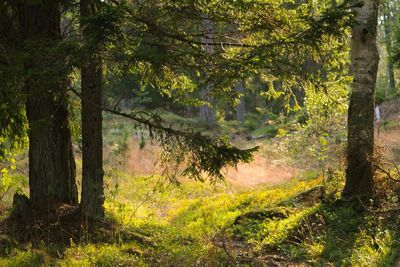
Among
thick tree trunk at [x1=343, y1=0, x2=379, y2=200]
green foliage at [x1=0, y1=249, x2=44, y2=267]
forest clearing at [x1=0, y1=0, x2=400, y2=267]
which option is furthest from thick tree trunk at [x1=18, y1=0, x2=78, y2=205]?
thick tree trunk at [x1=343, y1=0, x2=379, y2=200]

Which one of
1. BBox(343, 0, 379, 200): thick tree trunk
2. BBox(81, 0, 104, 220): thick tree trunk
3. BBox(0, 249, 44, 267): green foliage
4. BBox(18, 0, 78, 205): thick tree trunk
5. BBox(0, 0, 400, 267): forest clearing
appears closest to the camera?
BBox(0, 249, 44, 267): green foliage

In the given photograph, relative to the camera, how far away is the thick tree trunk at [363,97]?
7.52 meters

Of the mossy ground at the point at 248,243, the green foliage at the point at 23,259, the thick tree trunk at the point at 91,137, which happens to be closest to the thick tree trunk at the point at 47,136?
the thick tree trunk at the point at 91,137

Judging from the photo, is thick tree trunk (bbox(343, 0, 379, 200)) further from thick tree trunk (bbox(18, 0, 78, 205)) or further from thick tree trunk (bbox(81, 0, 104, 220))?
thick tree trunk (bbox(18, 0, 78, 205))

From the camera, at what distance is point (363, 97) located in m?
7.59

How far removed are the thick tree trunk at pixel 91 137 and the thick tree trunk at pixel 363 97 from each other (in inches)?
162

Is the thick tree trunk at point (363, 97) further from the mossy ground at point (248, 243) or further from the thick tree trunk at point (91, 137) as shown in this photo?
the thick tree trunk at point (91, 137)

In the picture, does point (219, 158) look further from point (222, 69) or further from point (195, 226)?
point (195, 226)

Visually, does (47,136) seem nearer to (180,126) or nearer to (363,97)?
(180,126)

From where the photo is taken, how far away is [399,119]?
23.4 m

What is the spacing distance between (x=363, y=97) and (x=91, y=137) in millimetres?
4428

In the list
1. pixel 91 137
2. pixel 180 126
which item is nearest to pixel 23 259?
pixel 91 137

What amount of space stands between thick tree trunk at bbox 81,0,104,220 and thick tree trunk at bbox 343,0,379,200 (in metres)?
4.12

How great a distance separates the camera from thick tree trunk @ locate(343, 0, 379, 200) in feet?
24.7
